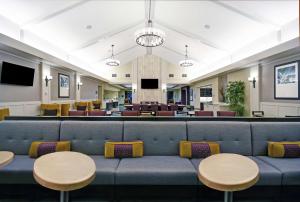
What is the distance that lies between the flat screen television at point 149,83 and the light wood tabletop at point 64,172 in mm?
11584

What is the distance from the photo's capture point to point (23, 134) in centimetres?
276

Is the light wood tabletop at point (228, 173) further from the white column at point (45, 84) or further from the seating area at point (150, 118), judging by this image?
the white column at point (45, 84)

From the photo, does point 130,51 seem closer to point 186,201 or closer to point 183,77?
point 183,77

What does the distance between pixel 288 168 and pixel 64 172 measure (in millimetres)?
2291

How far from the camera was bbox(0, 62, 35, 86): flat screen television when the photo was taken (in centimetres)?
503

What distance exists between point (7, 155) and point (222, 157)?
2050 mm

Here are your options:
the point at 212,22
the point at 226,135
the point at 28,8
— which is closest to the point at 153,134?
the point at 226,135

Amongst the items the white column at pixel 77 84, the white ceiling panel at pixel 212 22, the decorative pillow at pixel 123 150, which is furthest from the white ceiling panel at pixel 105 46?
the decorative pillow at pixel 123 150

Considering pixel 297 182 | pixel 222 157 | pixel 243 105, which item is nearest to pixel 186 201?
pixel 222 157

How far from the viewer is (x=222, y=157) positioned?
186 centimetres

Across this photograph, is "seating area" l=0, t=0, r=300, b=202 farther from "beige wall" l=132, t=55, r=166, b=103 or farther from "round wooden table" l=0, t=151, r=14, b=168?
"beige wall" l=132, t=55, r=166, b=103

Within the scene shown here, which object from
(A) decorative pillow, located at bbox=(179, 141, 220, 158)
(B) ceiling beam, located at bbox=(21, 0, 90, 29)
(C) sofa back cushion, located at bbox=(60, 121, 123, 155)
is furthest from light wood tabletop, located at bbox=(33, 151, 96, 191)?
(B) ceiling beam, located at bbox=(21, 0, 90, 29)

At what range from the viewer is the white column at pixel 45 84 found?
22.6 ft

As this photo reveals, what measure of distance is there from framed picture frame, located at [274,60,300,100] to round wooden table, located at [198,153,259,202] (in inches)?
177
